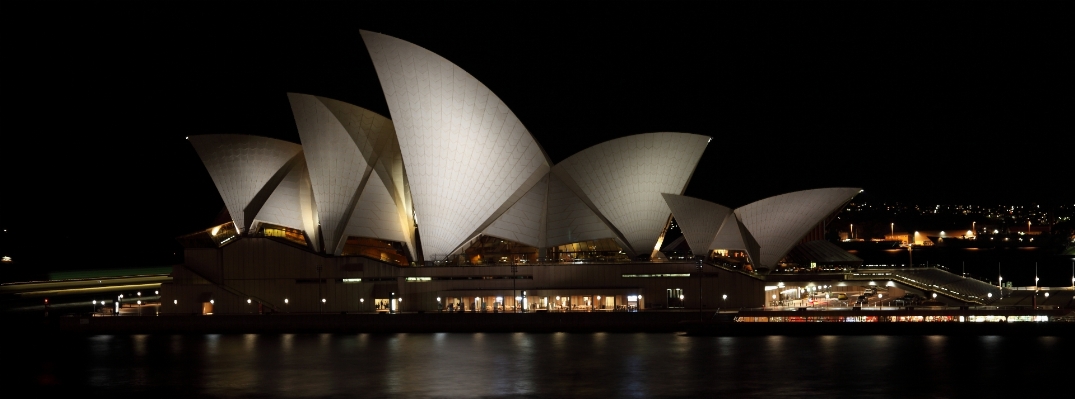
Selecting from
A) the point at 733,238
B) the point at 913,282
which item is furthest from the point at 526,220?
the point at 913,282

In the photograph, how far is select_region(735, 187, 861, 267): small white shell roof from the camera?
2072 inches

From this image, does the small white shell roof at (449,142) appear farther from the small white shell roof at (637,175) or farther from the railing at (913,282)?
the railing at (913,282)

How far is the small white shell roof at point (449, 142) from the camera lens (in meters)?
47.6

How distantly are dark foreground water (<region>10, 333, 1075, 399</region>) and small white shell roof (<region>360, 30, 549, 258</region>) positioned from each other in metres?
7.49

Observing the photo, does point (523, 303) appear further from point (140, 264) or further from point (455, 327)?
point (140, 264)

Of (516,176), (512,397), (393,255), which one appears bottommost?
(512,397)

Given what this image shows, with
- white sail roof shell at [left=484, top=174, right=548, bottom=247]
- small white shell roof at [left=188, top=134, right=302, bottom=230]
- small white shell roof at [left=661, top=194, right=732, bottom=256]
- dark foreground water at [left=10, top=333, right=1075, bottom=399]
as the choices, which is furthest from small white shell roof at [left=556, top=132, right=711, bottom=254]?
small white shell roof at [left=188, top=134, right=302, bottom=230]

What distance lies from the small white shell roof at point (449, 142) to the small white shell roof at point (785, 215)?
1087cm

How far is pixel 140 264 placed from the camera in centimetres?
10856

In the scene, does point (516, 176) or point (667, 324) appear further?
point (516, 176)

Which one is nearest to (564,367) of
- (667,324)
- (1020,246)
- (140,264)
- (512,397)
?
(512,397)

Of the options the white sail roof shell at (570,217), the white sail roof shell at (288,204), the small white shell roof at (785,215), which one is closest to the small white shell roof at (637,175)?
the white sail roof shell at (570,217)

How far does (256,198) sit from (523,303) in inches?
579

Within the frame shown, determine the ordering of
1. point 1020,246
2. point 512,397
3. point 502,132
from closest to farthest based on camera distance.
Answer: point 512,397, point 502,132, point 1020,246
